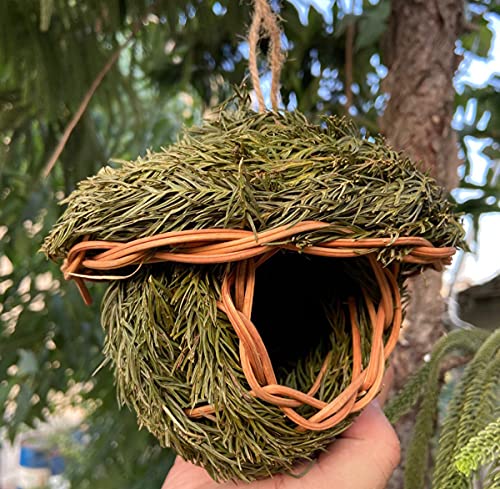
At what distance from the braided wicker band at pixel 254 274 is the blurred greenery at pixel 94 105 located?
41 centimetres

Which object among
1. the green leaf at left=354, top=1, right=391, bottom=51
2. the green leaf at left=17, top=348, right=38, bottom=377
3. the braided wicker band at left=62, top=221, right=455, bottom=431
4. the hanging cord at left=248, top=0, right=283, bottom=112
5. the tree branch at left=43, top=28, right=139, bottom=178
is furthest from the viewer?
the green leaf at left=17, top=348, right=38, bottom=377

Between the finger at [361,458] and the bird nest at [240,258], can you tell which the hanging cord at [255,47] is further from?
the finger at [361,458]

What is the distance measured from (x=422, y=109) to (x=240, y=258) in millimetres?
472

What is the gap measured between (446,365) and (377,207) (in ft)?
1.00

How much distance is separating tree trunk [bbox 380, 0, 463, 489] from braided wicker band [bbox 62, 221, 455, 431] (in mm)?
338

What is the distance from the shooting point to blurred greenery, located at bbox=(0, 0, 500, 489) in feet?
2.32

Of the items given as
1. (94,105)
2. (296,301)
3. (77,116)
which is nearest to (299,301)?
(296,301)

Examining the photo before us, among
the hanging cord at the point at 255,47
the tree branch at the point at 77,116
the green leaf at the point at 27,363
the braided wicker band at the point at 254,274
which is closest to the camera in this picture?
the braided wicker band at the point at 254,274

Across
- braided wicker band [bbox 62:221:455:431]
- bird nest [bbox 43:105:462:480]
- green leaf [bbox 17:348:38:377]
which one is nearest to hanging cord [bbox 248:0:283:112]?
bird nest [bbox 43:105:462:480]

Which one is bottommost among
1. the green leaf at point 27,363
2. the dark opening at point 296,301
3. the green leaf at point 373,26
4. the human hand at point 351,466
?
the green leaf at point 27,363

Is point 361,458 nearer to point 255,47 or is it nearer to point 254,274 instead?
point 254,274

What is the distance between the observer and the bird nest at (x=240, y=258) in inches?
11.2

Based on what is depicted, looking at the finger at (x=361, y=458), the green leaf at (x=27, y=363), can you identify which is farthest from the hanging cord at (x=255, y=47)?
the green leaf at (x=27, y=363)

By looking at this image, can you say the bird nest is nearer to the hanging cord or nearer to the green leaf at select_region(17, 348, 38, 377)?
the hanging cord
